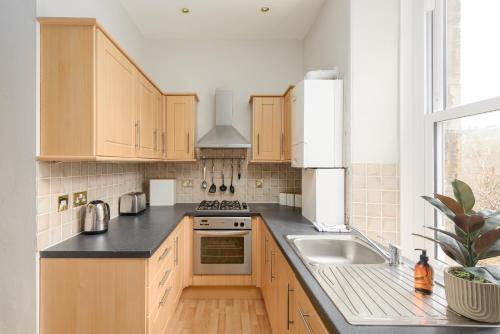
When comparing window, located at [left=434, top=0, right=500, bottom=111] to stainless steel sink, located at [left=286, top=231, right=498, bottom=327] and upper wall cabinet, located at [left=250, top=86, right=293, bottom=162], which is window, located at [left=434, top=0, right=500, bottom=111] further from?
upper wall cabinet, located at [left=250, top=86, right=293, bottom=162]

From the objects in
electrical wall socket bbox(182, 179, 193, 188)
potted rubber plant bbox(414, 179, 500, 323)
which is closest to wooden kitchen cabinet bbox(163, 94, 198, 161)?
electrical wall socket bbox(182, 179, 193, 188)

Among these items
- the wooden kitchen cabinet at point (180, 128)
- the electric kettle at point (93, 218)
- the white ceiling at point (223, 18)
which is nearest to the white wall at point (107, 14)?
the white ceiling at point (223, 18)

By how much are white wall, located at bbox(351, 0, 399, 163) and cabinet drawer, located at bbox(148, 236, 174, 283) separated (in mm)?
1493

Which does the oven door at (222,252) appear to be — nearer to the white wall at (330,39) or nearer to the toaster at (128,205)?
the toaster at (128,205)

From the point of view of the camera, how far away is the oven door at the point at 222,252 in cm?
293

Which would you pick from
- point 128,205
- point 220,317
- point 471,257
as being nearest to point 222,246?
point 220,317

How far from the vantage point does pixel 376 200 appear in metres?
2.08

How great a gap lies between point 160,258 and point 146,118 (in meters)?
1.24

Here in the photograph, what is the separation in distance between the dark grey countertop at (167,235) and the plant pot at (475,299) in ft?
0.13

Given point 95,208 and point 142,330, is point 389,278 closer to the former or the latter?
point 142,330

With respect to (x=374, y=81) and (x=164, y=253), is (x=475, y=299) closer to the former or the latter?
(x=374, y=81)

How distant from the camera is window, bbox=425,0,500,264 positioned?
1.36m

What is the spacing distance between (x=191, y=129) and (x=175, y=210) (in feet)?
2.94
